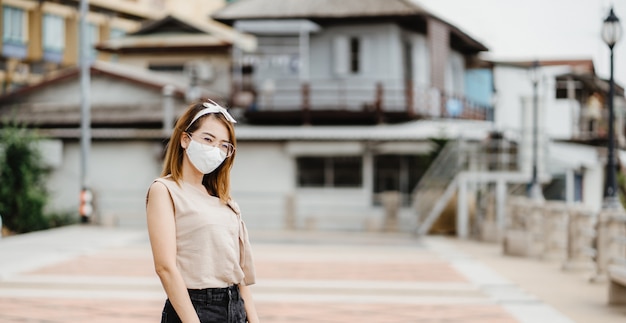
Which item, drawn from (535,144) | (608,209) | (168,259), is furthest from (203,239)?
(535,144)

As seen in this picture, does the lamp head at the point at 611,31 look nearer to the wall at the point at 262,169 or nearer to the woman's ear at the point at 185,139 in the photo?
the woman's ear at the point at 185,139

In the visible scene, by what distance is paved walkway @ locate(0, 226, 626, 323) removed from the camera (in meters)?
11.9

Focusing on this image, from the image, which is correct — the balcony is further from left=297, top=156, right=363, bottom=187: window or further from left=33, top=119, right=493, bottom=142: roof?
left=297, top=156, right=363, bottom=187: window

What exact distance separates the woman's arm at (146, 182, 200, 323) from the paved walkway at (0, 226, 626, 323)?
696 cm

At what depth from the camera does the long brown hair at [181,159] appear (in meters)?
4.58

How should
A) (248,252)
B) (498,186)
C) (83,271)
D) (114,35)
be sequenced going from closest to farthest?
(248,252), (83,271), (498,186), (114,35)

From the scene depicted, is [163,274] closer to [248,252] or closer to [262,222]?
[248,252]

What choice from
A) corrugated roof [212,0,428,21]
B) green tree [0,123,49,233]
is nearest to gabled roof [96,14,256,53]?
corrugated roof [212,0,428,21]

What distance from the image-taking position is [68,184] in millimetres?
33094

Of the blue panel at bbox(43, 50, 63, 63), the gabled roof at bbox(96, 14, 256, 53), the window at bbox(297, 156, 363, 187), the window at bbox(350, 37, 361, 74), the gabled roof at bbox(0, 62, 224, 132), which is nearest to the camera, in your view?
the window at bbox(297, 156, 363, 187)

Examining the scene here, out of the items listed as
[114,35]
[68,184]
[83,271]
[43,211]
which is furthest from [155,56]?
[83,271]

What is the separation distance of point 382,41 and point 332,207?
264 inches

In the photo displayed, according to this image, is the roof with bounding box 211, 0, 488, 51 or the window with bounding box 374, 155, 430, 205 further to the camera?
the roof with bounding box 211, 0, 488, 51

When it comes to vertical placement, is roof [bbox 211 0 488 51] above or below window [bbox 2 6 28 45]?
below
